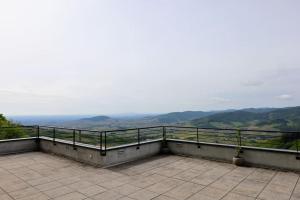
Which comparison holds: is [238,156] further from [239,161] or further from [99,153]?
[99,153]

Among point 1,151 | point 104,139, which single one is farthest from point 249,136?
point 1,151

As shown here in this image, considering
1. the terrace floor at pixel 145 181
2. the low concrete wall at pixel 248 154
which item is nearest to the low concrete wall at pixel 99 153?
the terrace floor at pixel 145 181

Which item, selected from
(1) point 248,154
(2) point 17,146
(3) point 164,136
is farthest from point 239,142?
(2) point 17,146

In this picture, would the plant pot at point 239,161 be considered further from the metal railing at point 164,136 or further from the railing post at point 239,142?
the metal railing at point 164,136

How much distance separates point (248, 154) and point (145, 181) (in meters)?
3.68

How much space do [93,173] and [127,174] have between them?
38.7 inches

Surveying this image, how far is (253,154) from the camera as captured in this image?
732cm

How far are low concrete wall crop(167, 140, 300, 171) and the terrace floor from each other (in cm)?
36

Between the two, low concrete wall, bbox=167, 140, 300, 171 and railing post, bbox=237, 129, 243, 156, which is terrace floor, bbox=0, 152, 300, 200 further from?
railing post, bbox=237, 129, 243, 156

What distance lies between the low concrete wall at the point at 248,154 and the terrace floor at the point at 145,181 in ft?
1.18

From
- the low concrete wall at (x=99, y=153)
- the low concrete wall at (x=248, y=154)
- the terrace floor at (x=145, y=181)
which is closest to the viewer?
the terrace floor at (x=145, y=181)

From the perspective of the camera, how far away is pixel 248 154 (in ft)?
24.3

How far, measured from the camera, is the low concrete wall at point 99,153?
7.32 m

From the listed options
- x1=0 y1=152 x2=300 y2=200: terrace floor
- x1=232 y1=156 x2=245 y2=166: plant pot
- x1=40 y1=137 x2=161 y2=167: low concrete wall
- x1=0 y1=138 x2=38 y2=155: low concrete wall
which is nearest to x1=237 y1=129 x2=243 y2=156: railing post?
x1=232 y1=156 x2=245 y2=166: plant pot
